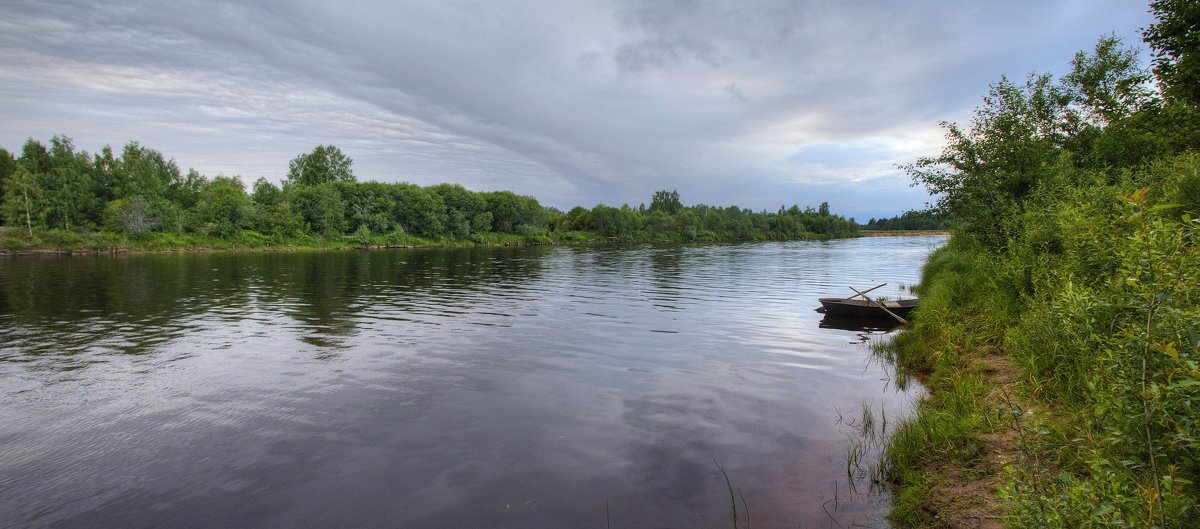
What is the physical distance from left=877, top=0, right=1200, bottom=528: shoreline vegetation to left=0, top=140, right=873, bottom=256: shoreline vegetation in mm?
112304

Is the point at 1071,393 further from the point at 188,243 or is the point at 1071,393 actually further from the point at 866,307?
the point at 188,243

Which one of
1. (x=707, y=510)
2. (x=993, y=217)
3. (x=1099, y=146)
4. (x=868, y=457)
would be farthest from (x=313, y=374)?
(x=1099, y=146)

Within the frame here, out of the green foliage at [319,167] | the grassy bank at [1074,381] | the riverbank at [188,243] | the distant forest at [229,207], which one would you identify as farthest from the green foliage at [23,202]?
the grassy bank at [1074,381]

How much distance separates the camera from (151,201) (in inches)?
4107

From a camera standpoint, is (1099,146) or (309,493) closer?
(309,493)

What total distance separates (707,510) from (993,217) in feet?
79.8

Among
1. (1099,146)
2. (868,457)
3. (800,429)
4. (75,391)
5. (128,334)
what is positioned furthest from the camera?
(1099,146)

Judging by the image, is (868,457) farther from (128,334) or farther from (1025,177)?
(128,334)

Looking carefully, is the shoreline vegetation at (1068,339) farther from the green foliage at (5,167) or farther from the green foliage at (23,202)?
the green foliage at (5,167)

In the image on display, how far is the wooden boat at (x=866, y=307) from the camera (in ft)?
83.7

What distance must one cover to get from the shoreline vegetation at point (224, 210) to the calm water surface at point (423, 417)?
276 ft

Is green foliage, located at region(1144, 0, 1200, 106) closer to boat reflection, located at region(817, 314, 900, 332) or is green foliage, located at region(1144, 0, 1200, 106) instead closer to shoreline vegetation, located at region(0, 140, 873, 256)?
boat reflection, located at region(817, 314, 900, 332)

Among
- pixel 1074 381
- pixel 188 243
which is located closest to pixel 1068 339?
pixel 1074 381

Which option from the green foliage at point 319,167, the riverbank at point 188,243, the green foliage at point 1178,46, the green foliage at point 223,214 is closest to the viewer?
the green foliage at point 1178,46
